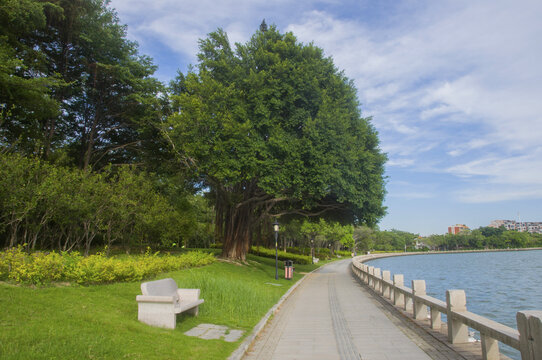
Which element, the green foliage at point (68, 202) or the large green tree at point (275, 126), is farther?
the large green tree at point (275, 126)

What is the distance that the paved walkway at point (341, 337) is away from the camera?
19.1 ft

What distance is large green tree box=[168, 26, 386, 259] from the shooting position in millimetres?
19109

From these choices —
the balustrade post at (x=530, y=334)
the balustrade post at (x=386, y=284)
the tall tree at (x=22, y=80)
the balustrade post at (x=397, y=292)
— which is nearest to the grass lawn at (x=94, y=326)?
the balustrade post at (x=530, y=334)

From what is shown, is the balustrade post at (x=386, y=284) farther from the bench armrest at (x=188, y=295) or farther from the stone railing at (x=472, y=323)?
the bench armrest at (x=188, y=295)

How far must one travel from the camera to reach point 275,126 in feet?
66.0

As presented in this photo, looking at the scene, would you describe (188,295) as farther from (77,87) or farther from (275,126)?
(77,87)

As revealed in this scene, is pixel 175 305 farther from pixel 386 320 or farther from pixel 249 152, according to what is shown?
pixel 249 152

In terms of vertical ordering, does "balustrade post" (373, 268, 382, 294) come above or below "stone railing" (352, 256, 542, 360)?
below

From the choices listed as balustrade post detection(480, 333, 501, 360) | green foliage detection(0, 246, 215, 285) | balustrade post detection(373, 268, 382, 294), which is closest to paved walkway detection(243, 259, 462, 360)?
balustrade post detection(480, 333, 501, 360)

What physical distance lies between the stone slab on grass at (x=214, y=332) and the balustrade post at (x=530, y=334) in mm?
4501

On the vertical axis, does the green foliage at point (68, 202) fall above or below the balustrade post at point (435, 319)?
above

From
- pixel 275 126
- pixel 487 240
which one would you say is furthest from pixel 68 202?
pixel 487 240

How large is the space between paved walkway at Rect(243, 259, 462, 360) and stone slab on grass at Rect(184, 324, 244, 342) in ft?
1.45

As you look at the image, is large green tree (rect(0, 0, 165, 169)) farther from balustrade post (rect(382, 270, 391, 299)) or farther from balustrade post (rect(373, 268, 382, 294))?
balustrade post (rect(382, 270, 391, 299))
